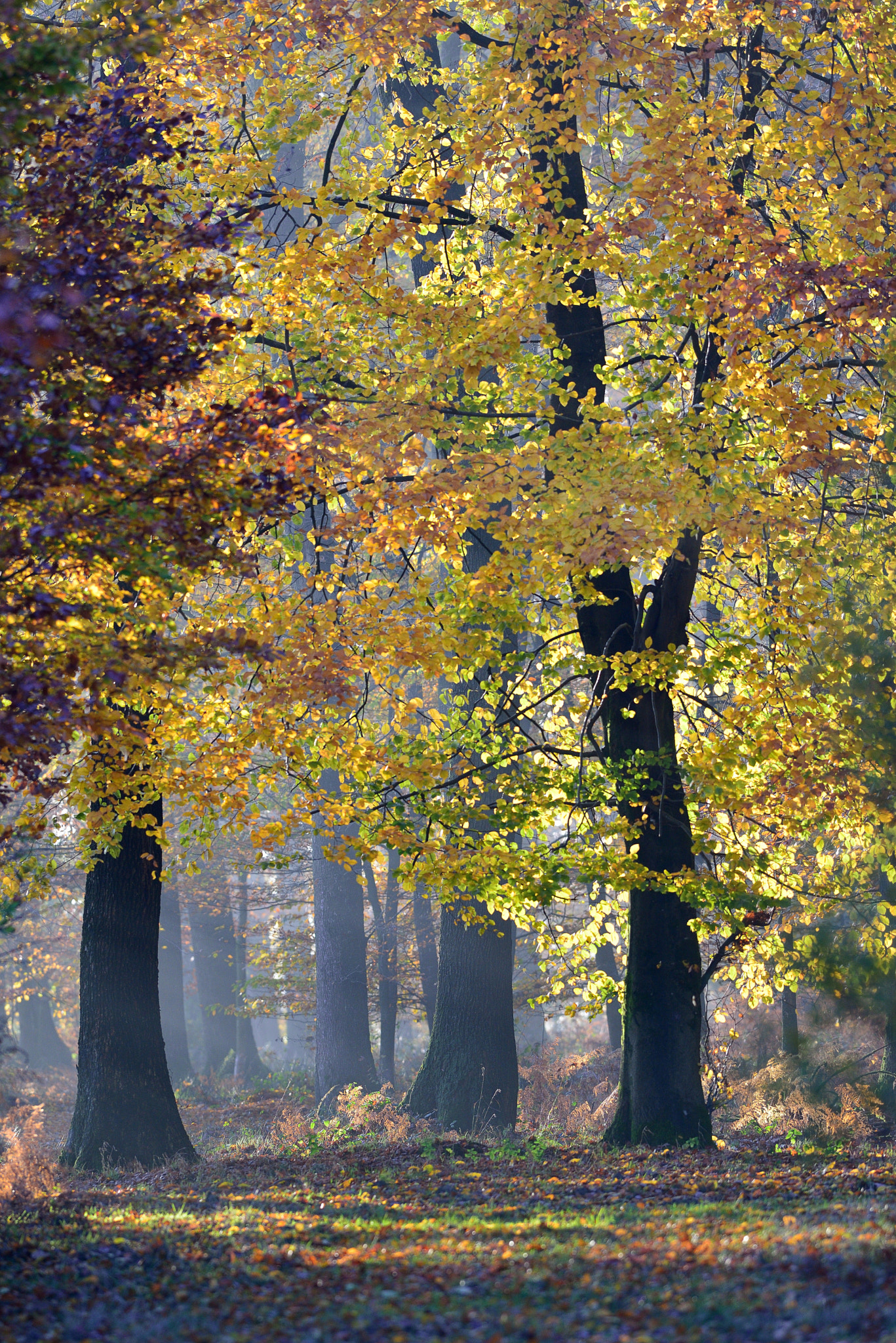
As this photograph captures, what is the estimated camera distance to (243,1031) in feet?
92.4

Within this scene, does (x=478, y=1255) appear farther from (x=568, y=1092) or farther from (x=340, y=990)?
(x=340, y=990)

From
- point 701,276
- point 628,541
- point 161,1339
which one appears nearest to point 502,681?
point 628,541

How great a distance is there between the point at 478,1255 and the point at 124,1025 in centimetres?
637

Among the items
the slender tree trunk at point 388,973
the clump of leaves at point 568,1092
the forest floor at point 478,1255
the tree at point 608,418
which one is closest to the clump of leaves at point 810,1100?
the clump of leaves at point 568,1092

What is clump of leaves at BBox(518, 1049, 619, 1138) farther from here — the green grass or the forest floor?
the green grass

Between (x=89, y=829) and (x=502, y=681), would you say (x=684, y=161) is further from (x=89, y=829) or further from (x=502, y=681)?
(x=89, y=829)

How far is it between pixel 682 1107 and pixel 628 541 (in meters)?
5.01

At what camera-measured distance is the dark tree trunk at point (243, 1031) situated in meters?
26.5

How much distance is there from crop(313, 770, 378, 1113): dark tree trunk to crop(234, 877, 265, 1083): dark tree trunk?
6.42 meters

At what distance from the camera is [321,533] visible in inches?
360

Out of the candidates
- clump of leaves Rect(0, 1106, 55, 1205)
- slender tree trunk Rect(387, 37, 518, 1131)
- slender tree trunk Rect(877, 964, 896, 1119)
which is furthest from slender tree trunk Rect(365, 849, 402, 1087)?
clump of leaves Rect(0, 1106, 55, 1205)

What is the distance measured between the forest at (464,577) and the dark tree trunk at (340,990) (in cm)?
731

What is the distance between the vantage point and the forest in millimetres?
Result: 5531

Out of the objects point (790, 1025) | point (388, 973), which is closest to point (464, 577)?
point (790, 1025)
